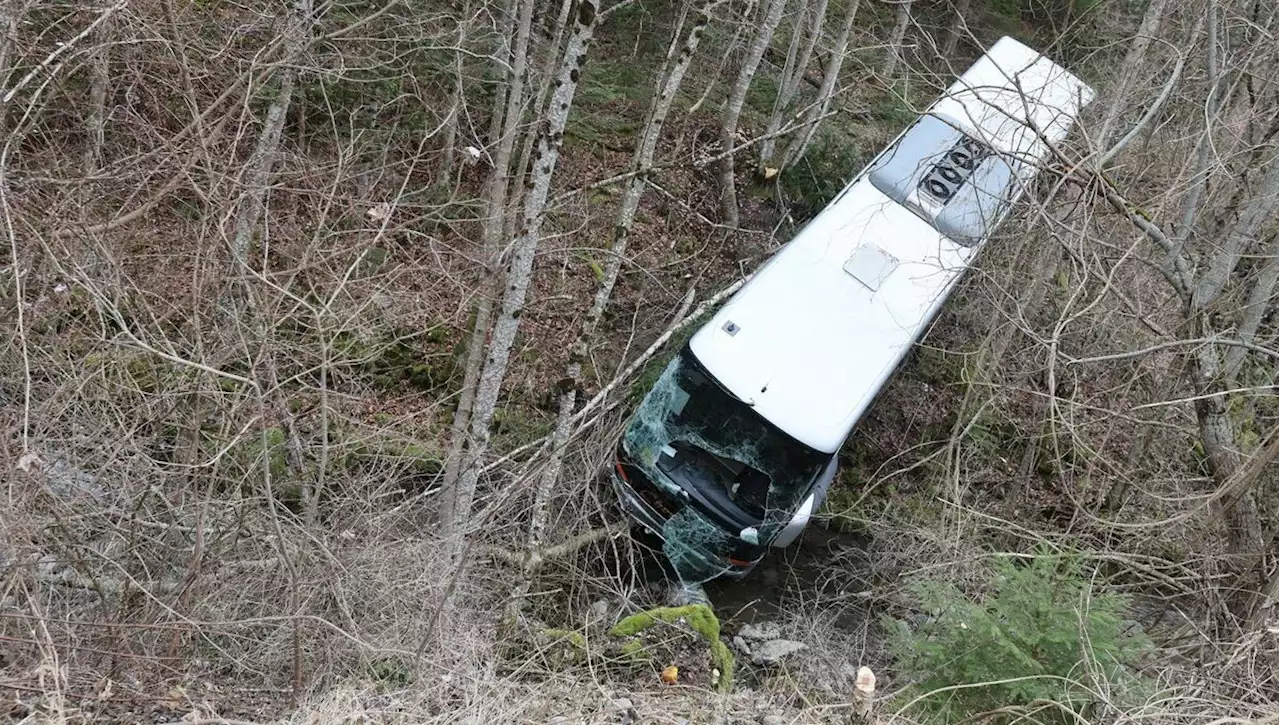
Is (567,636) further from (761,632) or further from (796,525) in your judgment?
(796,525)

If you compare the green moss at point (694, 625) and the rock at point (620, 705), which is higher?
the rock at point (620, 705)

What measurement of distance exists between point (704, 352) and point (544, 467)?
193cm

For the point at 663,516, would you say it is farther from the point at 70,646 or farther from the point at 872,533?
the point at 70,646

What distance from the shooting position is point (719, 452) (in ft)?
24.7

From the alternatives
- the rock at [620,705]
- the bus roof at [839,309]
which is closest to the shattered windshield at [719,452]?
the bus roof at [839,309]

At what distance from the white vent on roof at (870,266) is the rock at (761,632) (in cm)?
348

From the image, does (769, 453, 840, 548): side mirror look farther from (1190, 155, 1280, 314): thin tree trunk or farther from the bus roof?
(1190, 155, 1280, 314): thin tree trunk

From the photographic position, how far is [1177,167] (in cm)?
702

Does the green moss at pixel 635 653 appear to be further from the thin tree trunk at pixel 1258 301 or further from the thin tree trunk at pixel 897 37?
the thin tree trunk at pixel 897 37

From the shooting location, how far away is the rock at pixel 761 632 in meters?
7.83

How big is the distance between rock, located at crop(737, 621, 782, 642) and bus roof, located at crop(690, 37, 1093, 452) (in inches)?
81.0

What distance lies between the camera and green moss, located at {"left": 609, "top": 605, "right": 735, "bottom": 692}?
6.64 meters

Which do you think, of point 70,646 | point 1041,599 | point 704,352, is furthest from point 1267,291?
point 70,646

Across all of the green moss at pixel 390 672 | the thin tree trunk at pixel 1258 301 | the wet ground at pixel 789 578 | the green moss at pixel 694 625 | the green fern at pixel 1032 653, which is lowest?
the wet ground at pixel 789 578
